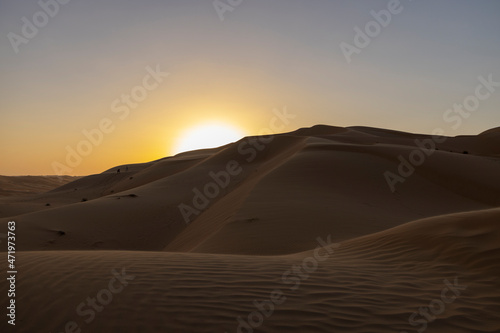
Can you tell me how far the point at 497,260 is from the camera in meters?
4.49

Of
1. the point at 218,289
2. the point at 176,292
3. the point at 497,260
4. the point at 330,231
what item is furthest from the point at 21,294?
the point at 330,231

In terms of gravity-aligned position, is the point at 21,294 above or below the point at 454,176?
above

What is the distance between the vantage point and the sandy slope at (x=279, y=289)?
2998 mm

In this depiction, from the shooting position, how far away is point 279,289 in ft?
12.0

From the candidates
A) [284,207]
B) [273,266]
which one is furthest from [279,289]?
[284,207]

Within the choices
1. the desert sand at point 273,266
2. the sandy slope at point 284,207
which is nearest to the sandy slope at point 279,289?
the desert sand at point 273,266

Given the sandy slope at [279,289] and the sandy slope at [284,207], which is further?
the sandy slope at [284,207]

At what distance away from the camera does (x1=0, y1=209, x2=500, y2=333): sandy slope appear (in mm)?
2998

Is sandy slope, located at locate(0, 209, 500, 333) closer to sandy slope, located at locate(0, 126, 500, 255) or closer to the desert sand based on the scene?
the desert sand

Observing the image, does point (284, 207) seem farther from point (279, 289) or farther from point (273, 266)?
point (279, 289)

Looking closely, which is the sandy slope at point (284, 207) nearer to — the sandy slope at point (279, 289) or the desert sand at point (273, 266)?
the desert sand at point (273, 266)

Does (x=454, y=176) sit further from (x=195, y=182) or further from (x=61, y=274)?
A: (x=61, y=274)

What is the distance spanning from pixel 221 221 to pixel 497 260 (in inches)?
251

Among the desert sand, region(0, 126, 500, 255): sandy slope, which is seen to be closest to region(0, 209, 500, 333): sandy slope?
the desert sand
